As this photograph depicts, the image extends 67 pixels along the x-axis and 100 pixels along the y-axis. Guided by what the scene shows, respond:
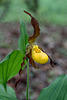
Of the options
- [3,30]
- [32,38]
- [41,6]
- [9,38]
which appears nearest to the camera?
[32,38]

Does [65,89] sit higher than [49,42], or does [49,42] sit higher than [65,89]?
[49,42]

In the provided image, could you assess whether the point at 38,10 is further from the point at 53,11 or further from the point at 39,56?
the point at 39,56

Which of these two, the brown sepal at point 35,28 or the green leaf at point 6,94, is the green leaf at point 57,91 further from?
the brown sepal at point 35,28

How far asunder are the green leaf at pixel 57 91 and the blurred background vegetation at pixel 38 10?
3.88 m

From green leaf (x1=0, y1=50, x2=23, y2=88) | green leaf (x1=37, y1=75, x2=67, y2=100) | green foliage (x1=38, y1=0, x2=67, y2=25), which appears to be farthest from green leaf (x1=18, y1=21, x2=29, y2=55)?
green foliage (x1=38, y1=0, x2=67, y2=25)

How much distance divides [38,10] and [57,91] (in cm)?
537

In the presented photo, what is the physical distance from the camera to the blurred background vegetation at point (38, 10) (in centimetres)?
518

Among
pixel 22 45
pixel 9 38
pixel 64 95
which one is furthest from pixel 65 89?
pixel 9 38

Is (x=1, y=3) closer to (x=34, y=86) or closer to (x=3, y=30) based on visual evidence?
(x=3, y=30)

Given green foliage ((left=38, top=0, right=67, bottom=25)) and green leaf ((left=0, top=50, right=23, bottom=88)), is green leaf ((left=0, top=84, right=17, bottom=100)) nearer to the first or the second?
green leaf ((left=0, top=50, right=23, bottom=88))

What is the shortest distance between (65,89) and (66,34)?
328 centimetres

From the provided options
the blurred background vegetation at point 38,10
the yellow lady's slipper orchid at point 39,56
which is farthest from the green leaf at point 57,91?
the blurred background vegetation at point 38,10

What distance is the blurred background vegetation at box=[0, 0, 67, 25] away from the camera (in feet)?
17.0

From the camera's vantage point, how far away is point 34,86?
203 centimetres
